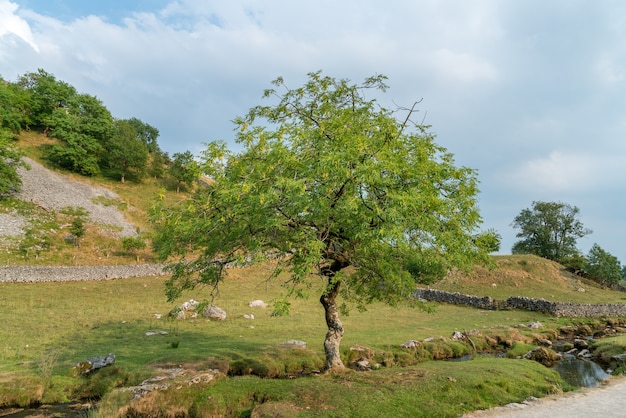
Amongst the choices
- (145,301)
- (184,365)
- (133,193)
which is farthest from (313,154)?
(133,193)

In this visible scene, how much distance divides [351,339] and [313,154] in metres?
19.2

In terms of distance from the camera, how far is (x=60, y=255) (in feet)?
188

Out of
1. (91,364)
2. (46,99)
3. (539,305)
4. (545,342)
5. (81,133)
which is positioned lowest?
(91,364)

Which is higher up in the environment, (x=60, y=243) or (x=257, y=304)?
(x=60, y=243)

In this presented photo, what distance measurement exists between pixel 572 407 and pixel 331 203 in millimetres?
13185

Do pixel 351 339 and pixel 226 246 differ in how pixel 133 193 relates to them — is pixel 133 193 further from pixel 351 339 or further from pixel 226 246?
pixel 226 246

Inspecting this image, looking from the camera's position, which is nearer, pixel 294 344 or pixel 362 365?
pixel 362 365

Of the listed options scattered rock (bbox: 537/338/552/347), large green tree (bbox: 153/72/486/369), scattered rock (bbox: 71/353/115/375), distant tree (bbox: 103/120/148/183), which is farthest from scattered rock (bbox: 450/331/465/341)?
distant tree (bbox: 103/120/148/183)

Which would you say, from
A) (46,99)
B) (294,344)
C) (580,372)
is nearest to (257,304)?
(294,344)

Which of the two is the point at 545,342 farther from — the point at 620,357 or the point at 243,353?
the point at 243,353

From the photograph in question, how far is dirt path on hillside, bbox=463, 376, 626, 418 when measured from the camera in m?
14.3

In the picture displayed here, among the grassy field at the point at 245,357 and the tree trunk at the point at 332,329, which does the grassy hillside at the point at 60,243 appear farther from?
the tree trunk at the point at 332,329

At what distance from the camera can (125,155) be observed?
93.1m

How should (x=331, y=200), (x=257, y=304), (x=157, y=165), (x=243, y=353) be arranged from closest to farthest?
(x=331, y=200)
(x=243, y=353)
(x=257, y=304)
(x=157, y=165)
